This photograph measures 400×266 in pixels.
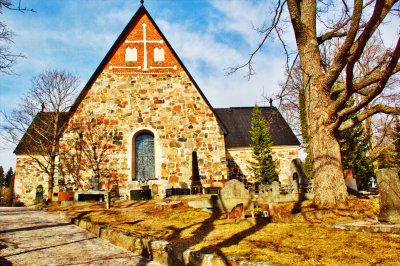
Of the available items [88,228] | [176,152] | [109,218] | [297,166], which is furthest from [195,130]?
[88,228]

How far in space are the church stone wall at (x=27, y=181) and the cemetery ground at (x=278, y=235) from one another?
45.0ft

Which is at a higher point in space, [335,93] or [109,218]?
[335,93]

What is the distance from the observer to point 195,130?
15438 mm

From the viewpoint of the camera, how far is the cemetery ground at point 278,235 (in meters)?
3.79

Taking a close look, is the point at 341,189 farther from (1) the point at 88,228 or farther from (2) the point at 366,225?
(1) the point at 88,228

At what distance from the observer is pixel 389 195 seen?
601 centimetres

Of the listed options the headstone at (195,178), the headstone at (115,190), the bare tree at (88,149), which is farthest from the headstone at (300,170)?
the bare tree at (88,149)

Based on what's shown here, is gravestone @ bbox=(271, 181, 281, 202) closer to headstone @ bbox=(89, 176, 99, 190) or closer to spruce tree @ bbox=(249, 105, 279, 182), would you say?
spruce tree @ bbox=(249, 105, 279, 182)

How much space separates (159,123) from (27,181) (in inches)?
445

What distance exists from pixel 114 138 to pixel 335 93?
35.5ft

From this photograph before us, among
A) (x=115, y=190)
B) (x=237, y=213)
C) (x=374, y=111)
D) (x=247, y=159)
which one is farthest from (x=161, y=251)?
(x=247, y=159)

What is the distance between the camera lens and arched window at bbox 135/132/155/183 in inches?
595

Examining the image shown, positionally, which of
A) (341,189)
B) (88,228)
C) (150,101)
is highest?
(150,101)

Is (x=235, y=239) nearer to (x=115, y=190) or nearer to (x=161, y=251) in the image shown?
(x=161, y=251)
